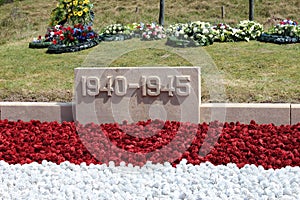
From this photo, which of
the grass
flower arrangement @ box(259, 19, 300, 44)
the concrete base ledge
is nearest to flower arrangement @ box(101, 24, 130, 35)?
the grass

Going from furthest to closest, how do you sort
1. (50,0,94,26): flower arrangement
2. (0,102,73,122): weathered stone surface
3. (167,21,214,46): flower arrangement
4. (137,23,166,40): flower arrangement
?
(50,0,94,26): flower arrangement → (137,23,166,40): flower arrangement → (167,21,214,46): flower arrangement → (0,102,73,122): weathered stone surface

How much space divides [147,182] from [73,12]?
9044mm

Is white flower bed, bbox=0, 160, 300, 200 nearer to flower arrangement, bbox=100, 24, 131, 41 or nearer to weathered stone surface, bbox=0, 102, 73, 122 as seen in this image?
weathered stone surface, bbox=0, 102, 73, 122

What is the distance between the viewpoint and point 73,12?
1190 cm

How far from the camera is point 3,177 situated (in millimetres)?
3783

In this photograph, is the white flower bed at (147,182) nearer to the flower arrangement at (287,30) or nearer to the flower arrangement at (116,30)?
the flower arrangement at (287,30)

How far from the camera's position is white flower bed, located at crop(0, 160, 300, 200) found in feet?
10.8

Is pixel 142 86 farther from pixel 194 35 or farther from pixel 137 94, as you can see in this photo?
pixel 194 35

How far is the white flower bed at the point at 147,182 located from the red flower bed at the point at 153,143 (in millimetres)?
Answer: 234

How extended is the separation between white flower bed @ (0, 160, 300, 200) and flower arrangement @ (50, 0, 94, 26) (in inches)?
329

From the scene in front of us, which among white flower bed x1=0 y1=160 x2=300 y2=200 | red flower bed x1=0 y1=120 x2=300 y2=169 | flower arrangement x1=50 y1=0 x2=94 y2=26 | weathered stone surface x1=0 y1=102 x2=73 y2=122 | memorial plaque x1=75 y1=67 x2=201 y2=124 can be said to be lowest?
white flower bed x1=0 y1=160 x2=300 y2=200

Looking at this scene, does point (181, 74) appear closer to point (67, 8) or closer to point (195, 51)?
point (195, 51)

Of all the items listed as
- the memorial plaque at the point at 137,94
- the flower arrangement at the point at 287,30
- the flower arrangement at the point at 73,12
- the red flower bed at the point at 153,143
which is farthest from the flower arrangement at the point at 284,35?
the memorial plaque at the point at 137,94

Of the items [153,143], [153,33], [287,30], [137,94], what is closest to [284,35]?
[287,30]
